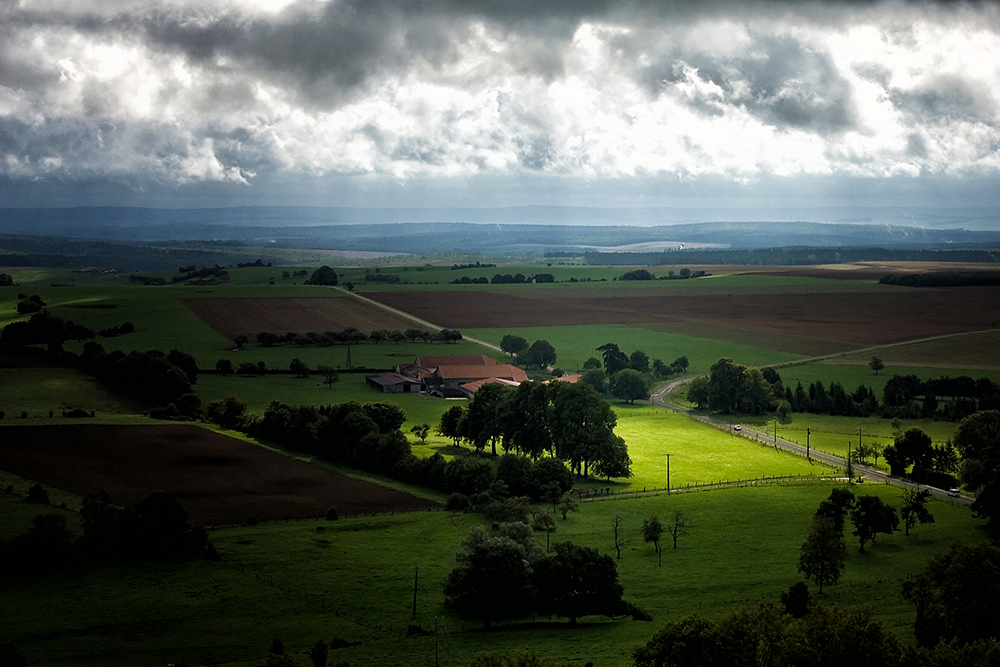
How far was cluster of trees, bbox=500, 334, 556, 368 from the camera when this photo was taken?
118 metres

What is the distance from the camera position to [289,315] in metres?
143

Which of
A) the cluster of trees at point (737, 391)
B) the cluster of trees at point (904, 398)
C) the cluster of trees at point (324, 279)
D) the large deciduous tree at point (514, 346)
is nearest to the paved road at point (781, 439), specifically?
the large deciduous tree at point (514, 346)

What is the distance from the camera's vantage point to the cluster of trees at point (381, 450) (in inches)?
2397

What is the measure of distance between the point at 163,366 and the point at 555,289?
109 m

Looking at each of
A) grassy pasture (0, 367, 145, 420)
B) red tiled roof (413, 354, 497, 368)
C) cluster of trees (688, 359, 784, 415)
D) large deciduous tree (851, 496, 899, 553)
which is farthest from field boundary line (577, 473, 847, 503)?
red tiled roof (413, 354, 497, 368)

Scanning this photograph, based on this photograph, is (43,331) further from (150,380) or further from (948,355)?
(948,355)

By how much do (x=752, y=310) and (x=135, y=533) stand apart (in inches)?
4908

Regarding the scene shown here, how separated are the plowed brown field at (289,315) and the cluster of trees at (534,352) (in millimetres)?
21349

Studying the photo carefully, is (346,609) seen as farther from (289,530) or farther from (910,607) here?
(910,607)

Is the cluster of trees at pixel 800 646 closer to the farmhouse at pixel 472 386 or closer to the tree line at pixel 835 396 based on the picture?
the tree line at pixel 835 396

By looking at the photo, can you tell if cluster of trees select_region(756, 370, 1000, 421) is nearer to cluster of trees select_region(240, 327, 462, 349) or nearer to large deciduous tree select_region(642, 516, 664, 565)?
large deciduous tree select_region(642, 516, 664, 565)

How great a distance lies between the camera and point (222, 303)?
5999 inches

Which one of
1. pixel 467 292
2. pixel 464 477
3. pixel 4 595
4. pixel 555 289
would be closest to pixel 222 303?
pixel 467 292

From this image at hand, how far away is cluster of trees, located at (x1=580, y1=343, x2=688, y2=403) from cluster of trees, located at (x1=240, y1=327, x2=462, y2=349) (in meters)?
22.3
